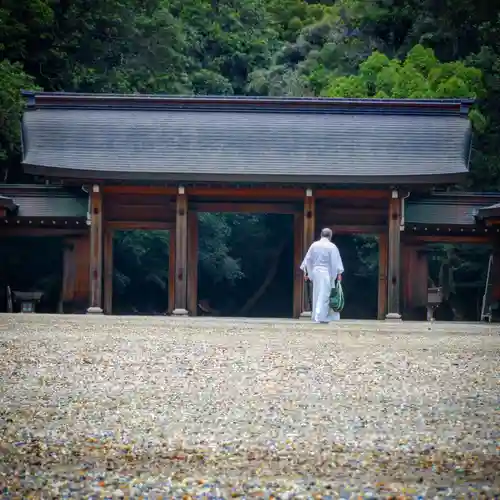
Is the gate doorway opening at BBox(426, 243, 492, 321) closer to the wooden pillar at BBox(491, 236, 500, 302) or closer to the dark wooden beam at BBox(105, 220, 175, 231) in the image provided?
the wooden pillar at BBox(491, 236, 500, 302)

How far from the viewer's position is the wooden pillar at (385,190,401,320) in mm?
21766

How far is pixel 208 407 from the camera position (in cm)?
765

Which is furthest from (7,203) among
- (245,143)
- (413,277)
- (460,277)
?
(460,277)

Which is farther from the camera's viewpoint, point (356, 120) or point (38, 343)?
point (356, 120)

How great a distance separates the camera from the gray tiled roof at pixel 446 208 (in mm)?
22516

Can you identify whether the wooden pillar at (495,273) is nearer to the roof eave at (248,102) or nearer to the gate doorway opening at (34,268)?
the roof eave at (248,102)

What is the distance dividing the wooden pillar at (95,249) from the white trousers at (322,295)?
5.85m

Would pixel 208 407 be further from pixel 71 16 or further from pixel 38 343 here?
pixel 71 16

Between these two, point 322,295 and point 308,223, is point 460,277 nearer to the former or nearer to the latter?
point 308,223

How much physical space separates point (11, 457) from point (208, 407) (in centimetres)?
201

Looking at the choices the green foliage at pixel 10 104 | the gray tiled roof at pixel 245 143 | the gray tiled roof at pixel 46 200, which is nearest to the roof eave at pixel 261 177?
the gray tiled roof at pixel 245 143

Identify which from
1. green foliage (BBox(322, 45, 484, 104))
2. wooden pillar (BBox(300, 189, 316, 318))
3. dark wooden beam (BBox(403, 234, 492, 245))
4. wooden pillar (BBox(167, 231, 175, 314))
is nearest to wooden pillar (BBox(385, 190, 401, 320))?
dark wooden beam (BBox(403, 234, 492, 245))

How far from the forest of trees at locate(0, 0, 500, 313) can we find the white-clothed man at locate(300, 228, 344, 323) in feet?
33.6

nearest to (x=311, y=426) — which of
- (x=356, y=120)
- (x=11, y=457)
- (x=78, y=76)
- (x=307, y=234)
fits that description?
(x=11, y=457)
